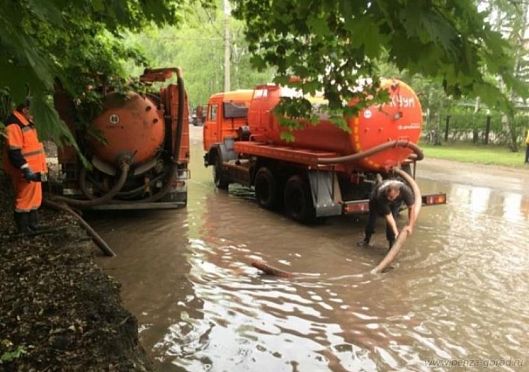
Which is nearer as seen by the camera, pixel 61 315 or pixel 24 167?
pixel 61 315

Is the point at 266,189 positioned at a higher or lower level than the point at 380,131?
lower

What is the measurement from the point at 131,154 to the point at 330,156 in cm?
336

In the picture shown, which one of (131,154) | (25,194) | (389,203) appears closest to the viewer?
(25,194)

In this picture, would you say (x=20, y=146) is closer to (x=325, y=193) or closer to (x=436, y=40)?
(x=325, y=193)

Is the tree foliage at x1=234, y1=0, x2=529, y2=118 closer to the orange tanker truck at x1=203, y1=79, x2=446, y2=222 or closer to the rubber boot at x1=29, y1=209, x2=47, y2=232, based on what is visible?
the rubber boot at x1=29, y1=209, x2=47, y2=232

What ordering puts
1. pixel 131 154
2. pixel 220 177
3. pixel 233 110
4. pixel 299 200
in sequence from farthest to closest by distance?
pixel 233 110, pixel 220 177, pixel 299 200, pixel 131 154

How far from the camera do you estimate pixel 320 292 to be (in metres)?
6.04

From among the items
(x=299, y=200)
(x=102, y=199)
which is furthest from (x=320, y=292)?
(x=102, y=199)

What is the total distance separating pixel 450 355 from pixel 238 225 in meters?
5.40

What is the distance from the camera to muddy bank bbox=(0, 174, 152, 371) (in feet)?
9.96

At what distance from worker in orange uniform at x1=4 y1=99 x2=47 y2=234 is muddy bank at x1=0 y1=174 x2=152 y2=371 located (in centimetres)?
93

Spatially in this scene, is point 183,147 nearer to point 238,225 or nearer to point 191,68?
point 238,225

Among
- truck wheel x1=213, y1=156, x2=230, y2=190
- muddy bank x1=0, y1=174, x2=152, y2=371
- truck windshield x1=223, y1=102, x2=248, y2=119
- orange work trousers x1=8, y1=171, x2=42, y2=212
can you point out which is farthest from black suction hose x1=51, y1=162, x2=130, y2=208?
truck windshield x1=223, y1=102, x2=248, y2=119

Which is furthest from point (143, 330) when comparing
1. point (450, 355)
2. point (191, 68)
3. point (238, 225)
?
point (191, 68)
